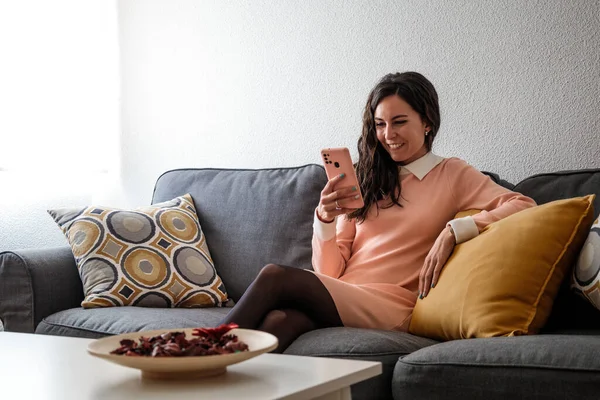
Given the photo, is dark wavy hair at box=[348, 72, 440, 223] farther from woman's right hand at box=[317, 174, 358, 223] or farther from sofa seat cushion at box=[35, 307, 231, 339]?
sofa seat cushion at box=[35, 307, 231, 339]

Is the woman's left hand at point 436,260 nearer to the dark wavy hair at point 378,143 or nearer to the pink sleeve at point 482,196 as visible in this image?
the pink sleeve at point 482,196

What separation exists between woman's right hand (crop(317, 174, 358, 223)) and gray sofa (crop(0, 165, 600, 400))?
316 mm

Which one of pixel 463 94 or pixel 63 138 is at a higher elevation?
pixel 463 94

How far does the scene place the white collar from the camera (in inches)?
94.0

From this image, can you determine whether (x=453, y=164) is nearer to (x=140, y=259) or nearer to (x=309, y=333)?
(x=309, y=333)

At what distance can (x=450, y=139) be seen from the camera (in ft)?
8.96

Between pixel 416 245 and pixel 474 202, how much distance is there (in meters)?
0.21

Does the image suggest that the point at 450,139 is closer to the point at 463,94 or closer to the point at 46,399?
the point at 463,94

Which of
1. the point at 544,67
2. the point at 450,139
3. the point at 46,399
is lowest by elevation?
the point at 46,399

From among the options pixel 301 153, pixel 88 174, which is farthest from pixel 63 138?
pixel 301 153

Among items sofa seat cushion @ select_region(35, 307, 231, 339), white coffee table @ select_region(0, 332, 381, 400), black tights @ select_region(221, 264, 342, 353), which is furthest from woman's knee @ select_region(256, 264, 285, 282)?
white coffee table @ select_region(0, 332, 381, 400)

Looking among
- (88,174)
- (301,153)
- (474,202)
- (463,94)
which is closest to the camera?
(474,202)

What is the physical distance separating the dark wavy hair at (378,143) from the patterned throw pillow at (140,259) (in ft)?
1.90

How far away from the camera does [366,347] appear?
1.83 metres
